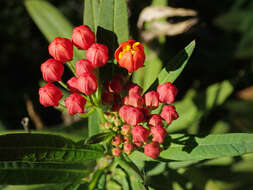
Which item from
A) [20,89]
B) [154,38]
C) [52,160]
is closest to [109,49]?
[52,160]

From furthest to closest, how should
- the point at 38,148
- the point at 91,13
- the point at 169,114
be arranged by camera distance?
the point at 91,13 → the point at 169,114 → the point at 38,148

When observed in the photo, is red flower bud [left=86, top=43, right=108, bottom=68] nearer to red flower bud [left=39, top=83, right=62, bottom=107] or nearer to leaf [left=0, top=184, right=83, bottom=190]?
red flower bud [left=39, top=83, right=62, bottom=107]

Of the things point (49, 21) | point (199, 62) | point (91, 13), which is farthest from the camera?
point (199, 62)

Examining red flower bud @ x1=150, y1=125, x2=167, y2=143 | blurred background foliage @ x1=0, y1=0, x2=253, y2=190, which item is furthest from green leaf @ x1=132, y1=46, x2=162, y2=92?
red flower bud @ x1=150, y1=125, x2=167, y2=143

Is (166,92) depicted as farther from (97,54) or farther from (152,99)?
(97,54)

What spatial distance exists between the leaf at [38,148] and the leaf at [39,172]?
0.10 meters

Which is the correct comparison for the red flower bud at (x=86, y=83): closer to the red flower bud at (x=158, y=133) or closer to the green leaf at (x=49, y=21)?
the red flower bud at (x=158, y=133)

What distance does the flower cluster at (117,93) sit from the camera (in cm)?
135

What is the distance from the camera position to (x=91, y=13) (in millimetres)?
1554

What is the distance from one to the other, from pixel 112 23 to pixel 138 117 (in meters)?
0.51

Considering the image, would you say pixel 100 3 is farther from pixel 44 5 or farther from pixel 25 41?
pixel 25 41

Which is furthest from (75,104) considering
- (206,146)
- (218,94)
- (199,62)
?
(199,62)

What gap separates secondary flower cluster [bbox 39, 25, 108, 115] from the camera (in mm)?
1379

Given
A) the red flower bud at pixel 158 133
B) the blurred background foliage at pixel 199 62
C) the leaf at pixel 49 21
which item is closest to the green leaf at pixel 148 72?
the blurred background foliage at pixel 199 62
